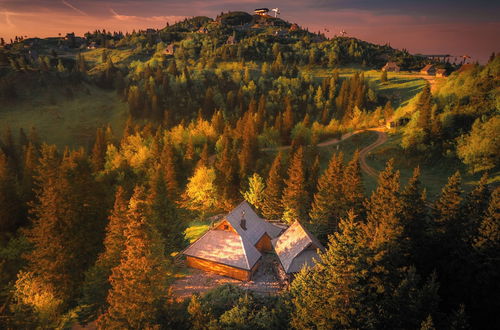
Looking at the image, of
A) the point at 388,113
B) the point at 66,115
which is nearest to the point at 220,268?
the point at 388,113

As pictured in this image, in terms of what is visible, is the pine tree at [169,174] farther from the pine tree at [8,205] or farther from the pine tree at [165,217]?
the pine tree at [8,205]

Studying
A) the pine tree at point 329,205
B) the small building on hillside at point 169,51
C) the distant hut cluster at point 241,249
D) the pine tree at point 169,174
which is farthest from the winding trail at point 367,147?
the small building on hillside at point 169,51

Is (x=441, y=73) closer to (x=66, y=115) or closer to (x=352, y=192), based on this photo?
(x=352, y=192)

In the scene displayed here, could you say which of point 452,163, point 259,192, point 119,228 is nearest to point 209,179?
point 259,192

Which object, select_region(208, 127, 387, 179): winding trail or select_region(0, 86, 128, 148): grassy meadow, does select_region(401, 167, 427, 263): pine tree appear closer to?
select_region(208, 127, 387, 179): winding trail

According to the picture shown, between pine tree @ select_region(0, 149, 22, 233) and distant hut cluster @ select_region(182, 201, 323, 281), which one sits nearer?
distant hut cluster @ select_region(182, 201, 323, 281)

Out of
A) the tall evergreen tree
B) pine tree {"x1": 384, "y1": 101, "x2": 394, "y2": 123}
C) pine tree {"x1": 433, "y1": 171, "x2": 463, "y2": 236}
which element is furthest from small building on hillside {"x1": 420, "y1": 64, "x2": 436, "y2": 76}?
the tall evergreen tree

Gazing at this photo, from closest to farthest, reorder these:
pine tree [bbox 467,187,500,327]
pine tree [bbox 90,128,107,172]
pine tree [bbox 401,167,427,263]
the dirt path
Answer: pine tree [bbox 467,187,500,327] → pine tree [bbox 401,167,427,263] → the dirt path → pine tree [bbox 90,128,107,172]

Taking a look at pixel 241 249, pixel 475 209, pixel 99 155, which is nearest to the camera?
pixel 475 209

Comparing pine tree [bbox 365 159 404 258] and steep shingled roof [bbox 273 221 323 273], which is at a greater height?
pine tree [bbox 365 159 404 258]
